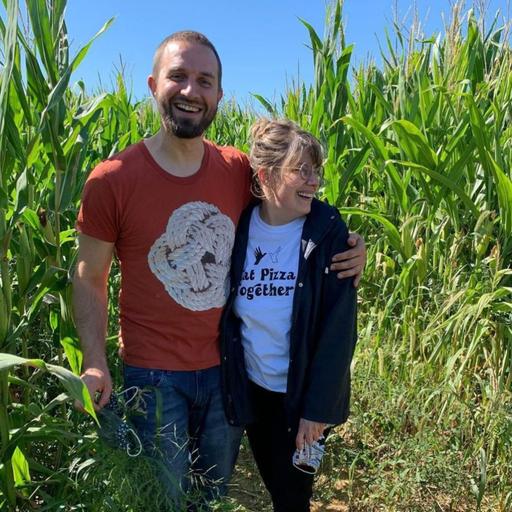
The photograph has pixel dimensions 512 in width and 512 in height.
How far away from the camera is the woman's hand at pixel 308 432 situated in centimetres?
164

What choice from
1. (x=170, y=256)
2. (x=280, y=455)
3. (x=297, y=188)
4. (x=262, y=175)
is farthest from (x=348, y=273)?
(x=280, y=455)

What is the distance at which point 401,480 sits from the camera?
2.02 metres

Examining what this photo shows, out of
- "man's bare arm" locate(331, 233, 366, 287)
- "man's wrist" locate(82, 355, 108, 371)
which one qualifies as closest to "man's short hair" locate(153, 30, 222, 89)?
"man's bare arm" locate(331, 233, 366, 287)

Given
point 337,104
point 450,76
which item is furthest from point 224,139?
point 450,76

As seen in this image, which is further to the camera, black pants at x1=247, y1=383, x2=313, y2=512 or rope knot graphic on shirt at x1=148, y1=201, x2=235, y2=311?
black pants at x1=247, y1=383, x2=313, y2=512

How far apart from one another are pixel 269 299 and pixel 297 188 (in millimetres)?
320

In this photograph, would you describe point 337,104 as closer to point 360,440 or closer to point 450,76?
point 450,76

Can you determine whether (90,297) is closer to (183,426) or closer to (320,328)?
(183,426)

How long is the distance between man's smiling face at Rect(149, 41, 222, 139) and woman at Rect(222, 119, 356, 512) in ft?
0.68

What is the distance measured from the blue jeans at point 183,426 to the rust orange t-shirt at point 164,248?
44mm

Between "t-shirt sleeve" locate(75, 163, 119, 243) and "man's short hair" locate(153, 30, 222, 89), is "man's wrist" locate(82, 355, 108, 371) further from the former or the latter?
"man's short hair" locate(153, 30, 222, 89)

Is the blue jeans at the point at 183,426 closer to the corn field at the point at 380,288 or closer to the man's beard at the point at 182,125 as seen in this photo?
the corn field at the point at 380,288

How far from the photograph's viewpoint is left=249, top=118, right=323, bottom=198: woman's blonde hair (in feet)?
5.35

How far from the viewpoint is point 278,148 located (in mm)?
1657
